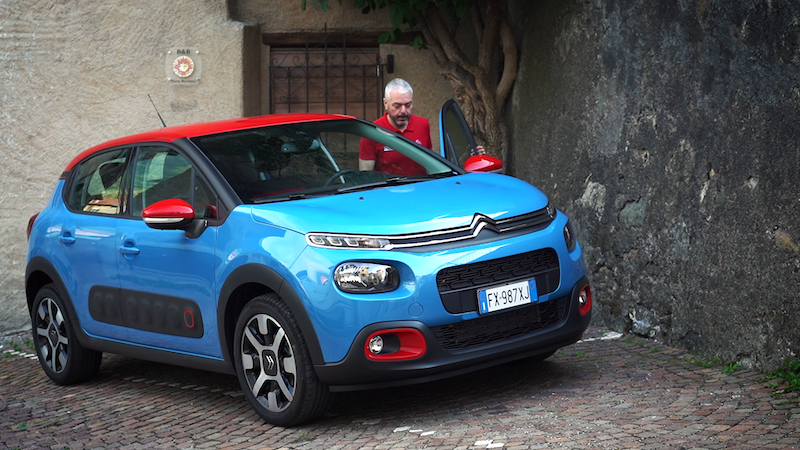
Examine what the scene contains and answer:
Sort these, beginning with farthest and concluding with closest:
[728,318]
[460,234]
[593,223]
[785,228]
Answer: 1. [593,223]
2. [728,318]
3. [785,228]
4. [460,234]

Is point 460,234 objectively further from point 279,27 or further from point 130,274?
point 279,27

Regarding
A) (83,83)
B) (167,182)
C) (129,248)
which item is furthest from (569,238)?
(83,83)

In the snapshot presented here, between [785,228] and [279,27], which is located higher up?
[279,27]

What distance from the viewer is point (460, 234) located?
16.8ft

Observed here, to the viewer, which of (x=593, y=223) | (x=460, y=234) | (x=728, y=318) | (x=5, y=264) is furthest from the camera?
(x=5, y=264)

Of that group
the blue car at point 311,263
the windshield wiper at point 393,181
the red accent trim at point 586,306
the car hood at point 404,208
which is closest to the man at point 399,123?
the blue car at point 311,263

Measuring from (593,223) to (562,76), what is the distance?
131cm

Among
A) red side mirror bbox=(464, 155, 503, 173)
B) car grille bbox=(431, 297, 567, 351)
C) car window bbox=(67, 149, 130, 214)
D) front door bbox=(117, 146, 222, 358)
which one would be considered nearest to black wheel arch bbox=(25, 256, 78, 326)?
car window bbox=(67, 149, 130, 214)

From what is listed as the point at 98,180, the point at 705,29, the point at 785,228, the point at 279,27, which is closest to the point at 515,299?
the point at 785,228

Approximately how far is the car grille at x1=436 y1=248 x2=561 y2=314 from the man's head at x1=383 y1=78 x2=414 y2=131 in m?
2.67

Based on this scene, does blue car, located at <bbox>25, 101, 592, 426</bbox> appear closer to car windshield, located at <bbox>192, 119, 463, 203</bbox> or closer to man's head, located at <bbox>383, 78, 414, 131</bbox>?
car windshield, located at <bbox>192, 119, 463, 203</bbox>

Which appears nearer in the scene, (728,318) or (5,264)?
(728,318)

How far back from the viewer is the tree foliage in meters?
9.30

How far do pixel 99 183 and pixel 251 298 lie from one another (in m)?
1.97
